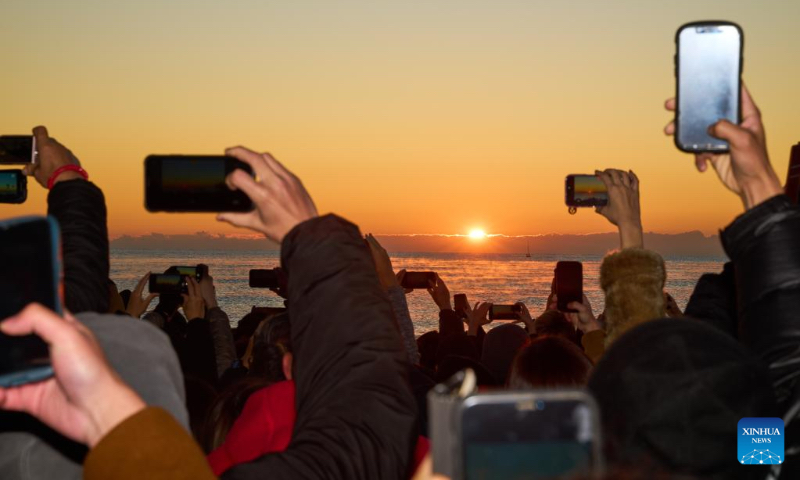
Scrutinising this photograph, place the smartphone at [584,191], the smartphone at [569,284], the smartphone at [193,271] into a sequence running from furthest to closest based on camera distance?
the smartphone at [193,271] → the smartphone at [569,284] → the smartphone at [584,191]

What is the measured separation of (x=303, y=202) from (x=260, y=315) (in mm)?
10409

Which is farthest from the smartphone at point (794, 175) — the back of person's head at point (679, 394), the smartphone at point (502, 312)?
the smartphone at point (502, 312)

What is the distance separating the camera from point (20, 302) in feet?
4.58

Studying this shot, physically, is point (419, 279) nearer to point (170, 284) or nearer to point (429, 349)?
point (429, 349)

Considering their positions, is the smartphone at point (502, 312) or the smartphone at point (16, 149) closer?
the smartphone at point (16, 149)

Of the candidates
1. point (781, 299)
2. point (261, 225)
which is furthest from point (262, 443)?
point (781, 299)

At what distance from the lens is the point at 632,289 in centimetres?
296

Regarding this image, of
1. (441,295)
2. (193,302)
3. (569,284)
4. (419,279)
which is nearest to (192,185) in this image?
(569,284)

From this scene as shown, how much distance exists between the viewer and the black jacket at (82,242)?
8.18 ft

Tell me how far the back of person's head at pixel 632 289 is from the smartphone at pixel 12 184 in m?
2.89

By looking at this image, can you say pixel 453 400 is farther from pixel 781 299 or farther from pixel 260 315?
pixel 260 315

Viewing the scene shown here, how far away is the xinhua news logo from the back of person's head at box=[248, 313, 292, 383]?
3.28m

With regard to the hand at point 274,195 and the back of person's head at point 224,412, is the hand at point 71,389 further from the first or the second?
the back of person's head at point 224,412

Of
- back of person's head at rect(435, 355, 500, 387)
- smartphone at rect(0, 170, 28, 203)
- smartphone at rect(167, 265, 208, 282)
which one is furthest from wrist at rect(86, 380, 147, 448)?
smartphone at rect(167, 265, 208, 282)
